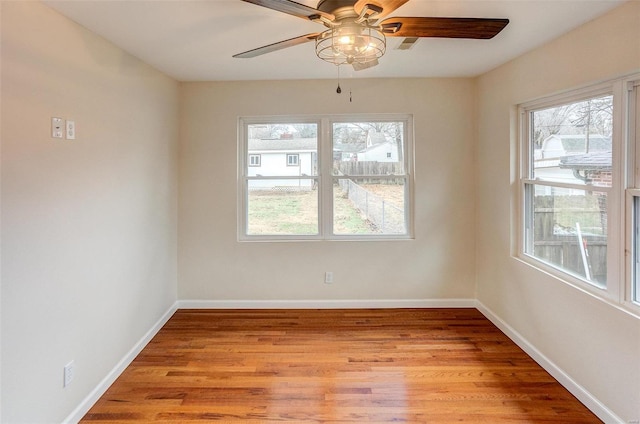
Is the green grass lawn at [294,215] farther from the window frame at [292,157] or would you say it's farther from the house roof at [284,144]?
the house roof at [284,144]

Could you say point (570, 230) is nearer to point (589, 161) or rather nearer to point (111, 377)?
point (589, 161)

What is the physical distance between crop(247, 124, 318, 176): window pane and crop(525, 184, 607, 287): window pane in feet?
6.69

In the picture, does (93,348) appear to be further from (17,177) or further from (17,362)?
(17,177)

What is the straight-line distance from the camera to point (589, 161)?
2287 millimetres

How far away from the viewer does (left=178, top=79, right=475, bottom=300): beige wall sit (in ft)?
11.8

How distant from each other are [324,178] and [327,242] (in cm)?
67

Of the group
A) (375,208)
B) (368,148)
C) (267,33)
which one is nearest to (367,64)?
(267,33)

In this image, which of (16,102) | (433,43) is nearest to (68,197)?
(16,102)

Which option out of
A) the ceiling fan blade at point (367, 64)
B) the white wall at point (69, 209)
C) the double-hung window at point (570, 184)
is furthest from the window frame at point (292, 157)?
the double-hung window at point (570, 184)

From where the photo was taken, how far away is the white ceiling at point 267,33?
6.40 ft

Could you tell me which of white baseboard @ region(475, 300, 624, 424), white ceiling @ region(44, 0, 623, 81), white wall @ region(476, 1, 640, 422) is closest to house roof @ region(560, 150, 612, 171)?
white wall @ region(476, 1, 640, 422)

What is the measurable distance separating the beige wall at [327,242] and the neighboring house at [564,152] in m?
0.88

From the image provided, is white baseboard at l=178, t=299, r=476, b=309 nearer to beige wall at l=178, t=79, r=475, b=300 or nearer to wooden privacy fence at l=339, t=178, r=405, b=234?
beige wall at l=178, t=79, r=475, b=300

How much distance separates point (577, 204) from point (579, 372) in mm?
1084
